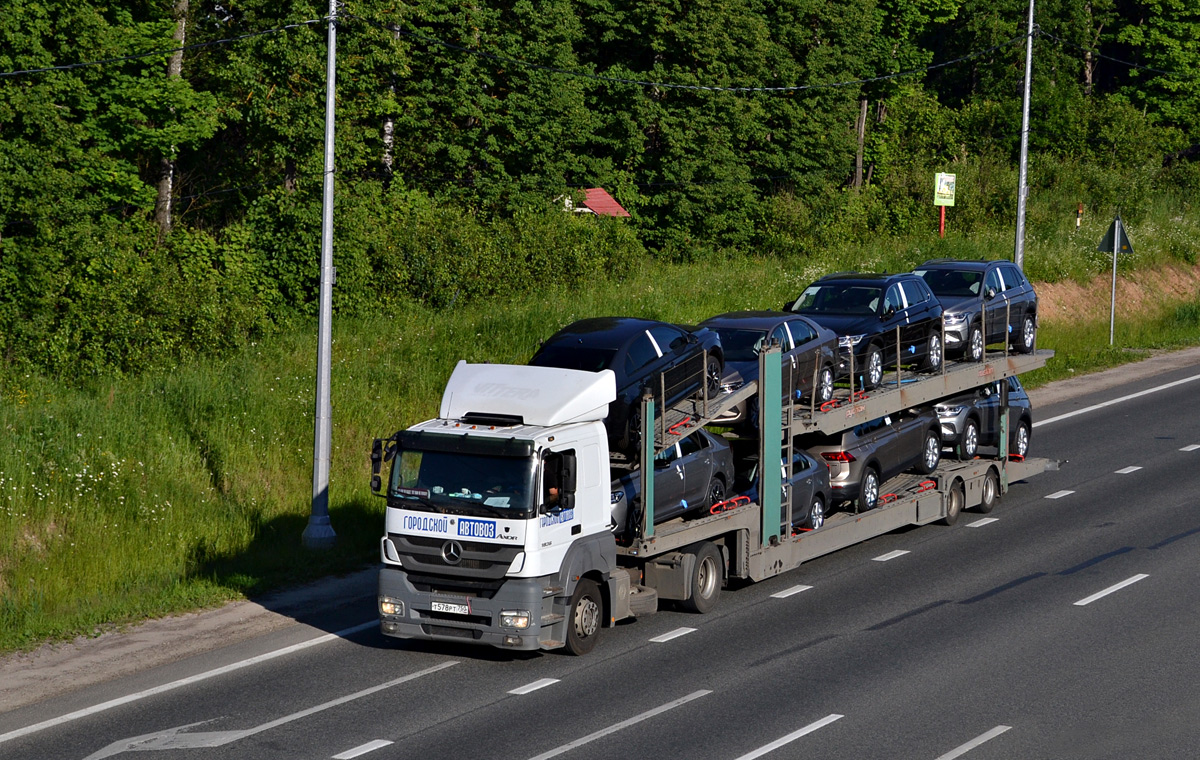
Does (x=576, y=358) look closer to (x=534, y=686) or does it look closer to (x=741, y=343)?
(x=741, y=343)

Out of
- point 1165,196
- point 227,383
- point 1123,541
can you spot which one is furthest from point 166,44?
point 1165,196

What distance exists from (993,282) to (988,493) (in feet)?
12.3

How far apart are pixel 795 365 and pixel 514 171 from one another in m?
26.1

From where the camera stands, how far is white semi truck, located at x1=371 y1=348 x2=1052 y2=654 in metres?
13.5

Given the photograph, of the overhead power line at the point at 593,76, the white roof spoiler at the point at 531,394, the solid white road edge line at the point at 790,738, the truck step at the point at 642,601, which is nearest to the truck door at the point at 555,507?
the white roof spoiler at the point at 531,394

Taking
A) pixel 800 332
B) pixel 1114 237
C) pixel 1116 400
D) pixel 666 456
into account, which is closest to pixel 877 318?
pixel 800 332

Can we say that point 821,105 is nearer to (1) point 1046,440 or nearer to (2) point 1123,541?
(1) point 1046,440

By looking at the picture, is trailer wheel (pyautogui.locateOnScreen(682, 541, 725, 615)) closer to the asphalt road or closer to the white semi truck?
the white semi truck

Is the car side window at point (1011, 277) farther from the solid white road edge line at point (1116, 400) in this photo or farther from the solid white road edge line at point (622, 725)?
the solid white road edge line at point (622, 725)

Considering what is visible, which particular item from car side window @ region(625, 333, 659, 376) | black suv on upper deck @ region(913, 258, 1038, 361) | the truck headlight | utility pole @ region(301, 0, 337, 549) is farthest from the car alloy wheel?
the truck headlight

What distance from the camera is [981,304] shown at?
22.2 m

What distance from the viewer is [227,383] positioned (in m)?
23.7

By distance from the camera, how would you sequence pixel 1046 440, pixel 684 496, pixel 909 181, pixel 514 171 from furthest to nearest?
pixel 909 181 → pixel 514 171 → pixel 1046 440 → pixel 684 496

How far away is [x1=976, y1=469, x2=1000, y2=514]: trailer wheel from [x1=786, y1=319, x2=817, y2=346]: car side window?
15.8 feet
